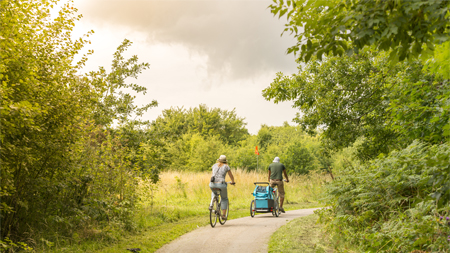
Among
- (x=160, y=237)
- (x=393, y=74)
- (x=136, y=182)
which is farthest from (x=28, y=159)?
(x=393, y=74)

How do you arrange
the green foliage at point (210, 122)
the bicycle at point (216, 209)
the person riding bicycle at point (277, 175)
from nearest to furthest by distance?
the bicycle at point (216, 209) < the person riding bicycle at point (277, 175) < the green foliage at point (210, 122)

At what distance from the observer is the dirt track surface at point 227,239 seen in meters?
7.15

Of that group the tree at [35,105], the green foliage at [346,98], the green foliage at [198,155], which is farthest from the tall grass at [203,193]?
the green foliage at [198,155]

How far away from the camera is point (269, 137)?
4981cm

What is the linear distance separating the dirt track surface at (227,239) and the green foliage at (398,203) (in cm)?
163

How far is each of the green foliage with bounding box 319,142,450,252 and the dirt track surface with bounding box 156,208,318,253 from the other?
1.63m

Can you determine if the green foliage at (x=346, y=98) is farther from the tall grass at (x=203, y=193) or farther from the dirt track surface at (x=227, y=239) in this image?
the dirt track surface at (x=227, y=239)

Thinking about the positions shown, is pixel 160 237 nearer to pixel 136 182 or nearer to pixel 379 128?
pixel 136 182

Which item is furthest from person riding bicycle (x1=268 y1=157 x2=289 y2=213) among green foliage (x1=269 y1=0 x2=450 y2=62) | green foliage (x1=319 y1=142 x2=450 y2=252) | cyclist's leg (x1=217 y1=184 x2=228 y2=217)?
green foliage (x1=269 y1=0 x2=450 y2=62)

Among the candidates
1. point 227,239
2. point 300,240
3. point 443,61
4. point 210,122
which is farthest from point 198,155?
point 443,61


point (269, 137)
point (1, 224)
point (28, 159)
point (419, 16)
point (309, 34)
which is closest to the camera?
point (419, 16)

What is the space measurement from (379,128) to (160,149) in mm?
7343

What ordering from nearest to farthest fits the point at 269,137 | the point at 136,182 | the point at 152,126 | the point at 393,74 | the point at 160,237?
the point at 160,237, the point at 136,182, the point at 393,74, the point at 152,126, the point at 269,137

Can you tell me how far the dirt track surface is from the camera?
282 inches
